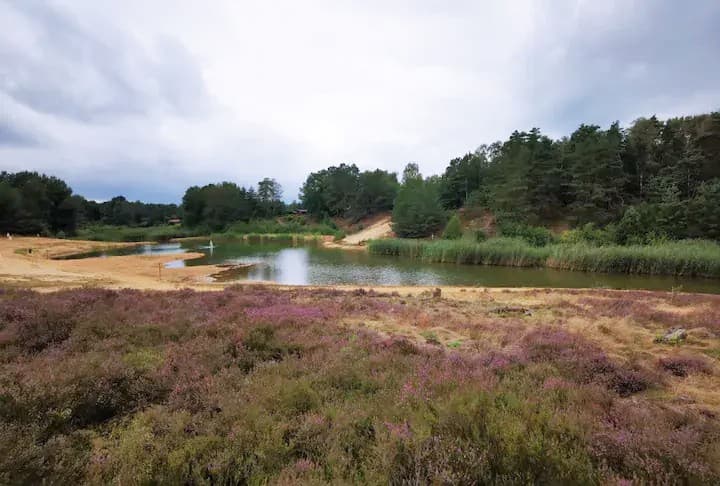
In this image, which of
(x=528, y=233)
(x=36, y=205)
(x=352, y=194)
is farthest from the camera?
(x=352, y=194)

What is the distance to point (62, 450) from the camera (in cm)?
311

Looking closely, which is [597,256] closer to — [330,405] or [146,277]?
[330,405]

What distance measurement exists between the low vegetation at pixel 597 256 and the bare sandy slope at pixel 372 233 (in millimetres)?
29765

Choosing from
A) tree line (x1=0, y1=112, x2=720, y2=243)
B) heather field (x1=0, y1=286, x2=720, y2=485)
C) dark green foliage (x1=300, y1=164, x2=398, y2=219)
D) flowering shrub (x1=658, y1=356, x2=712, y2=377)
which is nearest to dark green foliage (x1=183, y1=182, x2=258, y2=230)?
dark green foliage (x1=300, y1=164, x2=398, y2=219)

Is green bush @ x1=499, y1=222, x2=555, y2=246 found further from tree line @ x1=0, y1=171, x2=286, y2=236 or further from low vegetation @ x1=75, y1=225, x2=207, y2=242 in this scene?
tree line @ x1=0, y1=171, x2=286, y2=236

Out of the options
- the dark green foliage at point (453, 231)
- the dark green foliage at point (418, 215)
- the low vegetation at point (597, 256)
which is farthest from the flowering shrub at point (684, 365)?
the dark green foliage at point (418, 215)

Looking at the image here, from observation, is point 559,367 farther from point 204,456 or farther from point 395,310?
point 395,310

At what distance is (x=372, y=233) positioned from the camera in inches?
2847

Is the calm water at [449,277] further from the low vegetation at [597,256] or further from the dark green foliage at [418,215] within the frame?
the dark green foliage at [418,215]

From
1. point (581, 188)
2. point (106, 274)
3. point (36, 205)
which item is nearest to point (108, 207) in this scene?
point (36, 205)

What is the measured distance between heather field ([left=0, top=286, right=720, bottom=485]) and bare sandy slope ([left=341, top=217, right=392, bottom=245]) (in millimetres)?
59939

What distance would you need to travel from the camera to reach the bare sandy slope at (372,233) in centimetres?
6829

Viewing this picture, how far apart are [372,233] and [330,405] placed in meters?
68.5

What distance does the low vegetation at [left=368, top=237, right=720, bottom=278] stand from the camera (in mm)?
24922
